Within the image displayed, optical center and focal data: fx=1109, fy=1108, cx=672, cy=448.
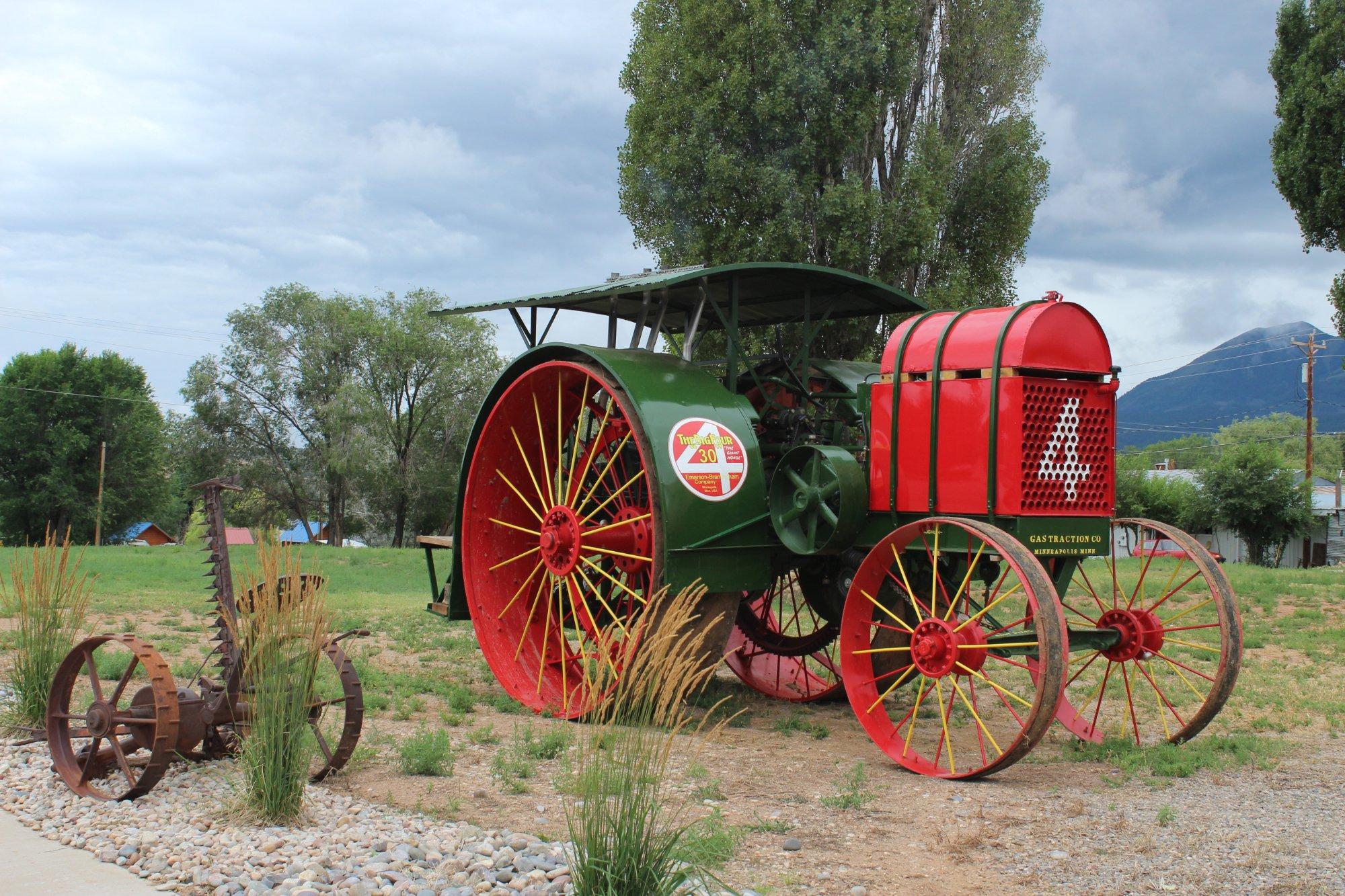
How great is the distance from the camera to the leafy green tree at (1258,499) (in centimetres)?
2981

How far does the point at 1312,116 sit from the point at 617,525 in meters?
11.4

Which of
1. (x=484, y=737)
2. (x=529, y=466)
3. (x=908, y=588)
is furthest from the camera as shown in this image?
(x=529, y=466)

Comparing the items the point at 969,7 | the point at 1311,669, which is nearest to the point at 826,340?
the point at 969,7

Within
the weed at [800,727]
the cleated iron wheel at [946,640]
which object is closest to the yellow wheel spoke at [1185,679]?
the cleated iron wheel at [946,640]

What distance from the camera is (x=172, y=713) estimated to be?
5027 mm

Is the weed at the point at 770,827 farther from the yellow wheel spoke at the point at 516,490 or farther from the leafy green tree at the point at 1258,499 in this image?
the leafy green tree at the point at 1258,499

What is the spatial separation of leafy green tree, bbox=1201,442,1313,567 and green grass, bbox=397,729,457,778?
28.9 m

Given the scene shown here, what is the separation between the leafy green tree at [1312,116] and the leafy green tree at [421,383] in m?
27.5

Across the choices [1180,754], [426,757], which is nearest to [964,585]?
[1180,754]

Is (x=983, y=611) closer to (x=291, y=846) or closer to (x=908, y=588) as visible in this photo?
(x=908, y=588)

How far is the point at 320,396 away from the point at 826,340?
86.2 feet

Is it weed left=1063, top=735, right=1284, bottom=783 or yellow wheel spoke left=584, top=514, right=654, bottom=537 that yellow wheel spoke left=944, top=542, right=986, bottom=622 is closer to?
weed left=1063, top=735, right=1284, bottom=783

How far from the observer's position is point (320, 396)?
38.8 meters

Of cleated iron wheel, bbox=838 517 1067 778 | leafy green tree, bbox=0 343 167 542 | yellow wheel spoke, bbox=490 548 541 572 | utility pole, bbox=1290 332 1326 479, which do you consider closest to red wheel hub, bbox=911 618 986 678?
cleated iron wheel, bbox=838 517 1067 778
